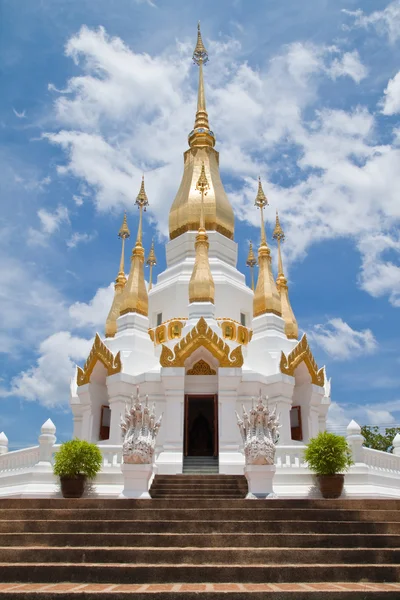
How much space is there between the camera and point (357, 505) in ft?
35.4

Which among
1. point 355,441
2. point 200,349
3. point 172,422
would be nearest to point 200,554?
point 355,441

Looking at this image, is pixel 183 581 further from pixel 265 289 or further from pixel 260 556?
pixel 265 289

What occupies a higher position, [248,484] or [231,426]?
[231,426]

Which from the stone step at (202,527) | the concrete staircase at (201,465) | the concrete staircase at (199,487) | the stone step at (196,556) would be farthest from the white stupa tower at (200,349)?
the stone step at (196,556)

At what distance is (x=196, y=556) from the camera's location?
7707 millimetres

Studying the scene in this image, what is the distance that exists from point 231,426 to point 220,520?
28.4ft

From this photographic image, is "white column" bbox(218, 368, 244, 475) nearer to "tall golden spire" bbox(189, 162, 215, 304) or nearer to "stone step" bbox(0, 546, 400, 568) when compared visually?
"tall golden spire" bbox(189, 162, 215, 304)

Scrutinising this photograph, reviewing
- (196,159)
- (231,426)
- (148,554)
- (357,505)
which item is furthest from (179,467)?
(196,159)

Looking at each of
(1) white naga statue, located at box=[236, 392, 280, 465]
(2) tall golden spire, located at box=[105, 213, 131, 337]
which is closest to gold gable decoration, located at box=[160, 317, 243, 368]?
(1) white naga statue, located at box=[236, 392, 280, 465]

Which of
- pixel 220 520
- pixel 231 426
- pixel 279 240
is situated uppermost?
pixel 279 240

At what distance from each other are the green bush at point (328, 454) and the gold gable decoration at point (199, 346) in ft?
16.2

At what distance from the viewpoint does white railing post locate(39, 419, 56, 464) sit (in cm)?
1531

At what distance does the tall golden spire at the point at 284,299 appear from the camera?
24281 mm

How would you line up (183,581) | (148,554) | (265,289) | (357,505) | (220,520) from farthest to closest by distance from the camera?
(265,289) → (357,505) → (220,520) → (148,554) → (183,581)
